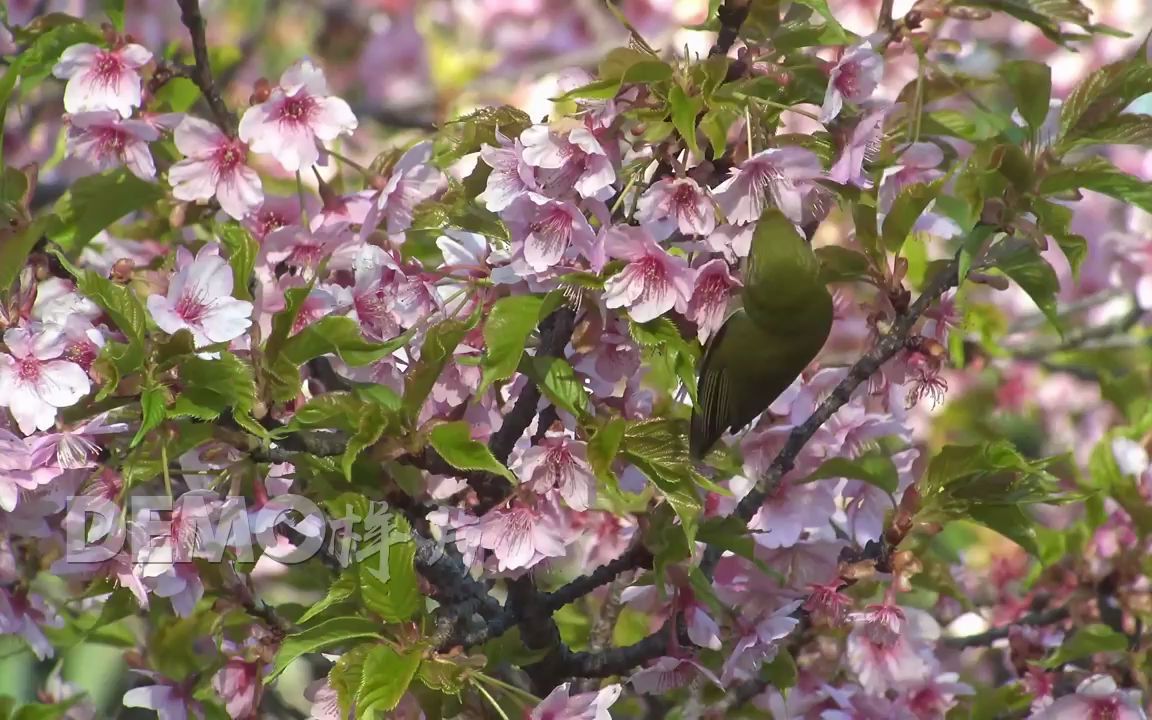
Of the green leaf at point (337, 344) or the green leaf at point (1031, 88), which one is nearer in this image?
the green leaf at point (337, 344)

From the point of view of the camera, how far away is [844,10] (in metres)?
4.20

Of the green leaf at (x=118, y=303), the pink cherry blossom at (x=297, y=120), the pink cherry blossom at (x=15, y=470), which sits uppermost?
the pink cherry blossom at (x=297, y=120)

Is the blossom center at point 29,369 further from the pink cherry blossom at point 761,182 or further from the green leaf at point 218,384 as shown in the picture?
the pink cherry blossom at point 761,182

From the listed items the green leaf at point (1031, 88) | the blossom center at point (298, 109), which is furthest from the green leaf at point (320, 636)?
the green leaf at point (1031, 88)

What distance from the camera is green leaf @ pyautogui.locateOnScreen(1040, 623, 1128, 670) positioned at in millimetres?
1739

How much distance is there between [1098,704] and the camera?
1743 millimetres

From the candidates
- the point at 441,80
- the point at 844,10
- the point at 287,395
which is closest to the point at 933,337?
the point at 287,395

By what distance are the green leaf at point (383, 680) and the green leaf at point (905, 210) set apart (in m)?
0.69

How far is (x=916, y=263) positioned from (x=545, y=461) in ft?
2.82

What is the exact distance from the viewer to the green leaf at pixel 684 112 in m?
1.28

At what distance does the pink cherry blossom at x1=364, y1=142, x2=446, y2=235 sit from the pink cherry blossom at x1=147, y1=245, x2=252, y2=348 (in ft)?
0.71

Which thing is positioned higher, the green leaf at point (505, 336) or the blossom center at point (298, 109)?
the blossom center at point (298, 109)

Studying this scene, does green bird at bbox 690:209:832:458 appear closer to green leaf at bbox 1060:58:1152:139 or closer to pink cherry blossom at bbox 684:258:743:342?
pink cherry blossom at bbox 684:258:743:342

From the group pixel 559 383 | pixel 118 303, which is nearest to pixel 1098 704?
pixel 559 383
